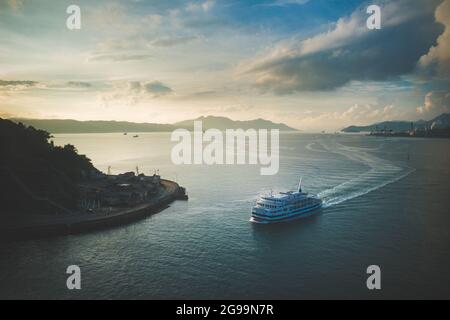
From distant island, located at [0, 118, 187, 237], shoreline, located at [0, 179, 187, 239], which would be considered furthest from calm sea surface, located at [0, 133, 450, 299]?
distant island, located at [0, 118, 187, 237]

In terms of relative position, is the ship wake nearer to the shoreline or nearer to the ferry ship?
the ferry ship

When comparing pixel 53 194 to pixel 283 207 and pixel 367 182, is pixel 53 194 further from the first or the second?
pixel 367 182

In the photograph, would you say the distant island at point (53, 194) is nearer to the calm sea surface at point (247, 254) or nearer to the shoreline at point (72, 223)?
the shoreline at point (72, 223)

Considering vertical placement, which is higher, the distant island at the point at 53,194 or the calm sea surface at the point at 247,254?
the distant island at the point at 53,194

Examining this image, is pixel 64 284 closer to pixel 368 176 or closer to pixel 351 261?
pixel 351 261

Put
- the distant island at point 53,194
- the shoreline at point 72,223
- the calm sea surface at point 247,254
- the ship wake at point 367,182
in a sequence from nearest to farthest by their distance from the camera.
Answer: the calm sea surface at point 247,254, the shoreline at point 72,223, the distant island at point 53,194, the ship wake at point 367,182

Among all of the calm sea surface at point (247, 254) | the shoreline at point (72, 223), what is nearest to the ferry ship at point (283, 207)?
the calm sea surface at point (247, 254)

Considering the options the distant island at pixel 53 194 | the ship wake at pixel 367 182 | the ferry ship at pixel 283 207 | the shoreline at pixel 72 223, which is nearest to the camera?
the shoreline at pixel 72 223

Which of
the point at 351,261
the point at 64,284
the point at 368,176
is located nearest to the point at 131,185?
the point at 64,284
